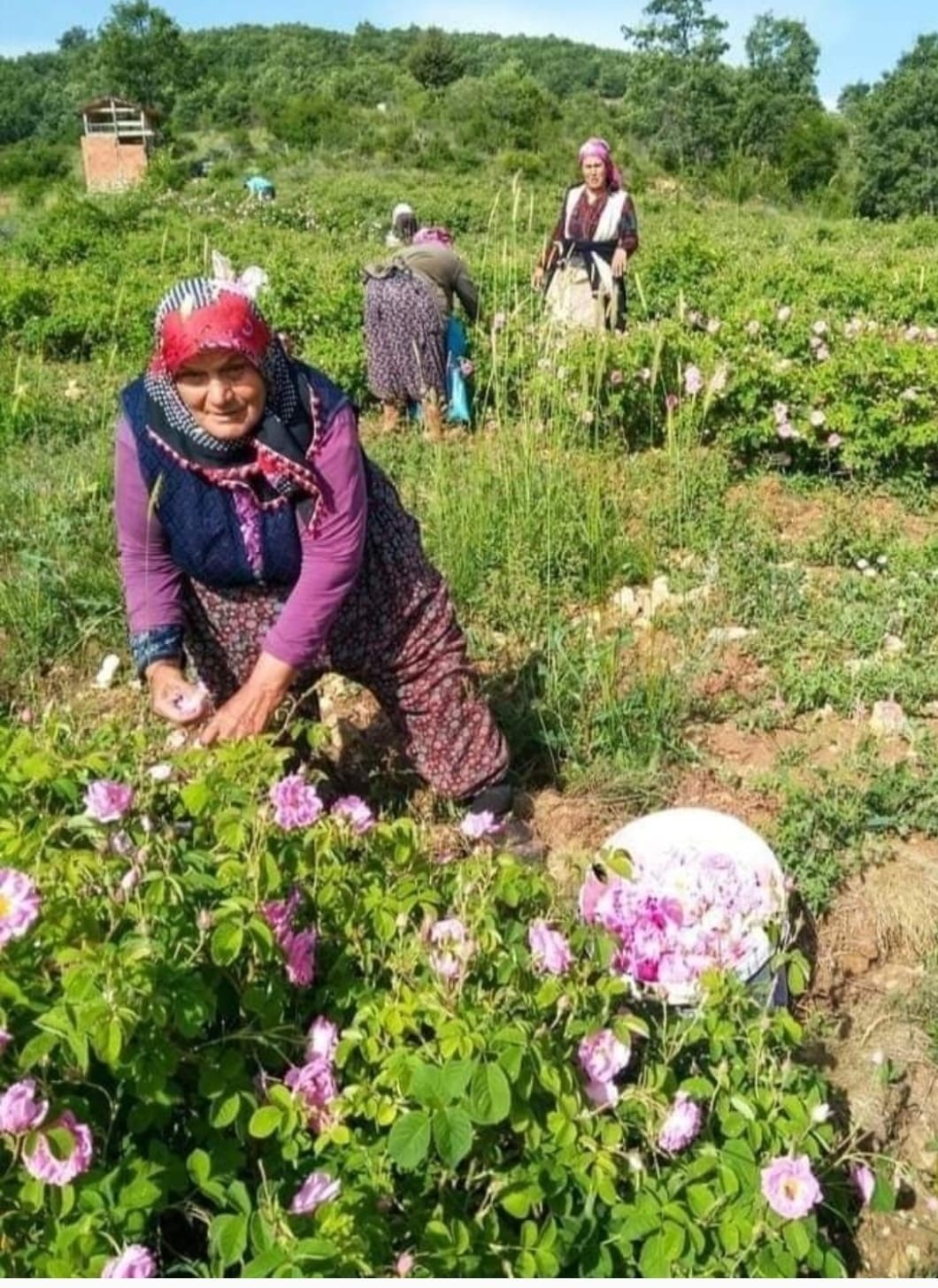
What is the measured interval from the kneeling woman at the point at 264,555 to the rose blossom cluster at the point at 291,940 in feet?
2.41

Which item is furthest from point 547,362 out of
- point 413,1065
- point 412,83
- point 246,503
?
point 412,83

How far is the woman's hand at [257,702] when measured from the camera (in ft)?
7.48

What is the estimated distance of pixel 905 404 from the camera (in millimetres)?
4723

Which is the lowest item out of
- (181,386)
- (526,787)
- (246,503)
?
(526,787)

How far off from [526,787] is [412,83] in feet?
182

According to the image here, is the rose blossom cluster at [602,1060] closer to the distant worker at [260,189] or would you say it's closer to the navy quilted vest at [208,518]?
the navy quilted vest at [208,518]

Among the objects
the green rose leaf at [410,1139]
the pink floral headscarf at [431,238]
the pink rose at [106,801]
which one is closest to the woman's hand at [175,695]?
the pink rose at [106,801]

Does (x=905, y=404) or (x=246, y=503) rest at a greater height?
(x=246, y=503)

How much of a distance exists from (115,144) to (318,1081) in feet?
137

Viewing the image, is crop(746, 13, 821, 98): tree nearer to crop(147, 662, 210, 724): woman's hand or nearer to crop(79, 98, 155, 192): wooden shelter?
crop(79, 98, 155, 192): wooden shelter

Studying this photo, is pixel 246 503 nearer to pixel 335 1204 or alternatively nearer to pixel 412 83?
pixel 335 1204

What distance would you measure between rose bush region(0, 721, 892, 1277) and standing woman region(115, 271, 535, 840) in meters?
0.65

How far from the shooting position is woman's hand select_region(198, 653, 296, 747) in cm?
228

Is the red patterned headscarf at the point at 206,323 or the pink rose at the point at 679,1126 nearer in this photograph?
the pink rose at the point at 679,1126
